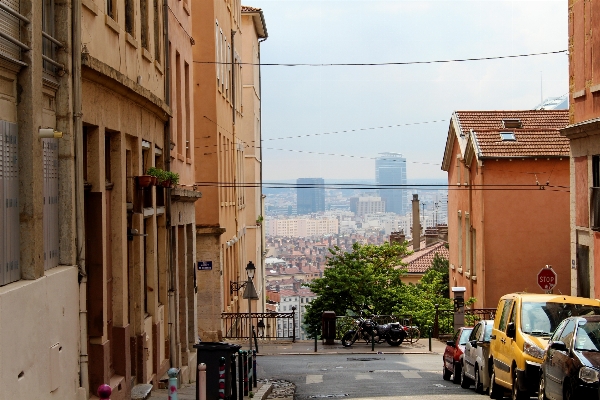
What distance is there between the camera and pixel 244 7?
183 feet

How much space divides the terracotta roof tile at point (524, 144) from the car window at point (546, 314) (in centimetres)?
2571

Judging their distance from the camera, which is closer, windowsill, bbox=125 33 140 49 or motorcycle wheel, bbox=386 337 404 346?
windowsill, bbox=125 33 140 49

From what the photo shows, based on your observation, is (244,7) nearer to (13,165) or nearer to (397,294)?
(397,294)

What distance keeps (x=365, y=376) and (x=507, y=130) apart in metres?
21.9

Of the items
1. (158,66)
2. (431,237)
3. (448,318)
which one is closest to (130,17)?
(158,66)

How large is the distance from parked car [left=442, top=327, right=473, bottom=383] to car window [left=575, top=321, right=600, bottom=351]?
897 centimetres

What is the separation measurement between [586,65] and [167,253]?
11.7 meters

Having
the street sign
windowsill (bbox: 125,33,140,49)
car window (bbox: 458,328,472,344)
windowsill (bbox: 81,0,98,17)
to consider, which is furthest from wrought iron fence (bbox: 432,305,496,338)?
windowsill (bbox: 81,0,98,17)

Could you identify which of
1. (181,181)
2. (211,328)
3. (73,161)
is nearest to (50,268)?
(73,161)

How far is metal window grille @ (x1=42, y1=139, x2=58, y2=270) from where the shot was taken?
1155 cm

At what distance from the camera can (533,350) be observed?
640 inches

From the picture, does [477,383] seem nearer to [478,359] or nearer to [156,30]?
[478,359]

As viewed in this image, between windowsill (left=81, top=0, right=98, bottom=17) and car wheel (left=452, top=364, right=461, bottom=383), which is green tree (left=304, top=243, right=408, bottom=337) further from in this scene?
windowsill (left=81, top=0, right=98, bottom=17)

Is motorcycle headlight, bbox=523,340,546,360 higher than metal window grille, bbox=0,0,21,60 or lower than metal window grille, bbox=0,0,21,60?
lower
